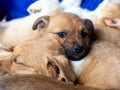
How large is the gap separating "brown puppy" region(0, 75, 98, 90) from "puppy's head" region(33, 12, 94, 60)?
47 cm

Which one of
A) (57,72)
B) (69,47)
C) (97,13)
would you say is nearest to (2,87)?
(57,72)

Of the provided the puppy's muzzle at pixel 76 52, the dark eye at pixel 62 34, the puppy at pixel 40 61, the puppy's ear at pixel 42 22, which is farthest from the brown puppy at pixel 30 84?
the puppy's ear at pixel 42 22

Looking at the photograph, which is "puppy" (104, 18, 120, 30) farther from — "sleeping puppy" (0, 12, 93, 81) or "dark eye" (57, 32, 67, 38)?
"dark eye" (57, 32, 67, 38)

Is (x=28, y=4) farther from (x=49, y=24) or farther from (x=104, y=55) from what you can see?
(x=104, y=55)

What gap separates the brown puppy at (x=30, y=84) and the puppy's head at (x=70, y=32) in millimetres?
471

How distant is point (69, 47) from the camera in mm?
1903

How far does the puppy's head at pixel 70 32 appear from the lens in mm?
1900

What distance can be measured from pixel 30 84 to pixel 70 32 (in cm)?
69

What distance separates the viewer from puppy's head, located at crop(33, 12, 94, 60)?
190 cm

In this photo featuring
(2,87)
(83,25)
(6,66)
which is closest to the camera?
(2,87)

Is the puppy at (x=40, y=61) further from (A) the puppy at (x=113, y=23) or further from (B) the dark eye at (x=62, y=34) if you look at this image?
(A) the puppy at (x=113, y=23)

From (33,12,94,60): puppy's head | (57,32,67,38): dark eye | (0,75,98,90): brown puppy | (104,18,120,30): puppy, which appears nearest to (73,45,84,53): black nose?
(33,12,94,60): puppy's head

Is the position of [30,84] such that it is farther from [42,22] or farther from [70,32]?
[42,22]

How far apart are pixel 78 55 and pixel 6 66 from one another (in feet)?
1.35
